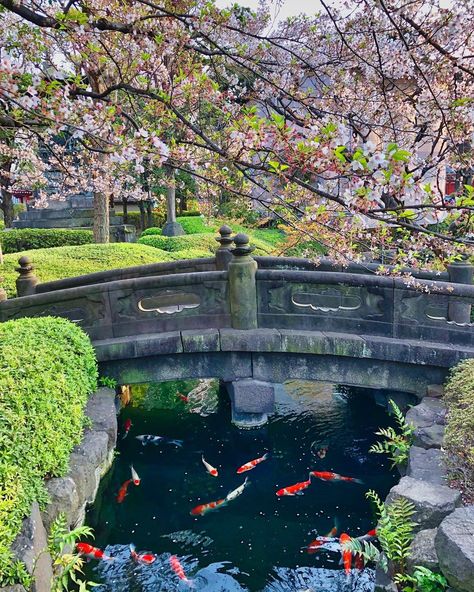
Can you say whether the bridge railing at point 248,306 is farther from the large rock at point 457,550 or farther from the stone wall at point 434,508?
the large rock at point 457,550

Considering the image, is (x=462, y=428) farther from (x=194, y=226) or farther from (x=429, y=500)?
(x=194, y=226)

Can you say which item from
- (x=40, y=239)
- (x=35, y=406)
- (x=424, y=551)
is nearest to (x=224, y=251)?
(x=35, y=406)

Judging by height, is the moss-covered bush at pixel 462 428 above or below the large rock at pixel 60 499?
above

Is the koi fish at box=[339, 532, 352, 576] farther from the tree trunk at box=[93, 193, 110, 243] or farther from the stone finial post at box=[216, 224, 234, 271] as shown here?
the tree trunk at box=[93, 193, 110, 243]

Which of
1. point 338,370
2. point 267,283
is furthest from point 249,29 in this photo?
point 338,370

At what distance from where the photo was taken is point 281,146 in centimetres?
373

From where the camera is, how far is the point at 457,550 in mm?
3795

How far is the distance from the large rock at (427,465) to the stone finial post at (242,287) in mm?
2959

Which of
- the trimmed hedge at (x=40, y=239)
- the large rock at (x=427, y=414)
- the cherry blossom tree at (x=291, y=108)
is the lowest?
the large rock at (x=427, y=414)

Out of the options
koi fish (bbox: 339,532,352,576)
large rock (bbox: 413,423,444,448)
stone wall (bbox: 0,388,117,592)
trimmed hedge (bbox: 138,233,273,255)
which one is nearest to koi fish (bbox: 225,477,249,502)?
koi fish (bbox: 339,532,352,576)

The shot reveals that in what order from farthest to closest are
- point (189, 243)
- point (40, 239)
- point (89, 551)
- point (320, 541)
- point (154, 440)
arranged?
1. point (40, 239)
2. point (189, 243)
3. point (154, 440)
4. point (320, 541)
5. point (89, 551)

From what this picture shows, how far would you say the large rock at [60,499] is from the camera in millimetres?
4750

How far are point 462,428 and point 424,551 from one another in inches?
61.3

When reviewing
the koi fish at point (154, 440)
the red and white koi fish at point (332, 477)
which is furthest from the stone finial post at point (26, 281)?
the red and white koi fish at point (332, 477)
